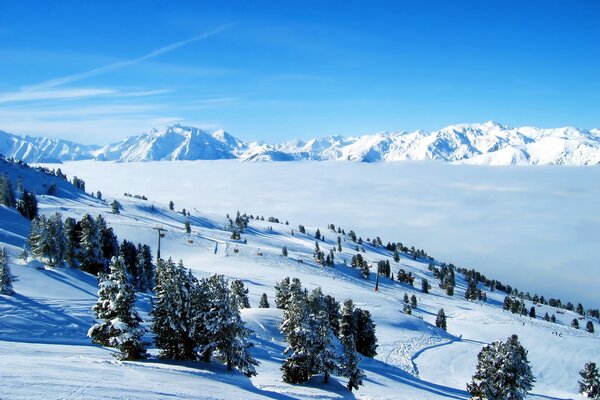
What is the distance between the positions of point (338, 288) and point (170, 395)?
94.9m

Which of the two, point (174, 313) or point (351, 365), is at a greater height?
point (174, 313)

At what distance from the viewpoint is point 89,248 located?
6881 cm

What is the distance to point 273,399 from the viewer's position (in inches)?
1080

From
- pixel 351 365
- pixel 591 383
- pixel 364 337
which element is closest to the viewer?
pixel 351 365

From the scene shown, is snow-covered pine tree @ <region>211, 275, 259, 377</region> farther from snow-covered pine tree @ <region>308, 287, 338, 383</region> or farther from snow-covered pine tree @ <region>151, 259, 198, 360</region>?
→ snow-covered pine tree @ <region>308, 287, 338, 383</region>

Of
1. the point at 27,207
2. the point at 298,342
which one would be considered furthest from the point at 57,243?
the point at 27,207

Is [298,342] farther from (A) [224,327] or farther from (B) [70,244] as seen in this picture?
(B) [70,244]

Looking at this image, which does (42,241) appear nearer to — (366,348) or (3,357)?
(3,357)

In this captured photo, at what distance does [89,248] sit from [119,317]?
44.4m

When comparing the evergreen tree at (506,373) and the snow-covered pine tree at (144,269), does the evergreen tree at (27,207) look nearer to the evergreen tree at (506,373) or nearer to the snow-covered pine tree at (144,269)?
the snow-covered pine tree at (144,269)

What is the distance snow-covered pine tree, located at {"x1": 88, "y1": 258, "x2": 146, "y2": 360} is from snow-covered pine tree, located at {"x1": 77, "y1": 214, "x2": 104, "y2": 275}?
139ft

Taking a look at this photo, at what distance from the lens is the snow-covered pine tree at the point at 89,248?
224 ft

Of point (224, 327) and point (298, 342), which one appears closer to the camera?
point (224, 327)

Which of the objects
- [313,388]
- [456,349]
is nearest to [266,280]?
[456,349]
